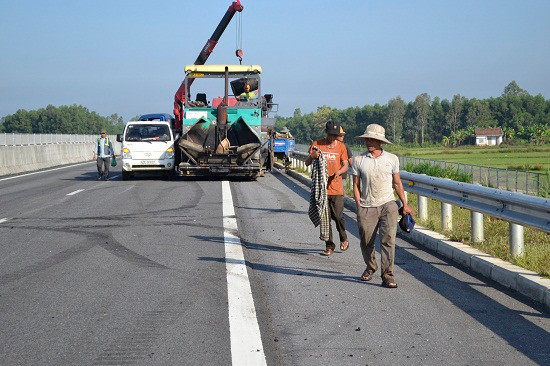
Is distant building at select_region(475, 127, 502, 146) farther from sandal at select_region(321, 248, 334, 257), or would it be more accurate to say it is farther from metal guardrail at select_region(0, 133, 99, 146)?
sandal at select_region(321, 248, 334, 257)

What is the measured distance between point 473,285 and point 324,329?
264 centimetres

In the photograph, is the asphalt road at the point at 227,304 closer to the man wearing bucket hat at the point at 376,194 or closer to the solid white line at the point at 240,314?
the solid white line at the point at 240,314

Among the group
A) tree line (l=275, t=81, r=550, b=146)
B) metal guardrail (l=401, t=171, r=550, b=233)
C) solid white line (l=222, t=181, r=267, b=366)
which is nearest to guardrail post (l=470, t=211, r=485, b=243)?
metal guardrail (l=401, t=171, r=550, b=233)

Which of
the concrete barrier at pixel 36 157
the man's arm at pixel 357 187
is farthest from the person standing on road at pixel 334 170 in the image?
the concrete barrier at pixel 36 157

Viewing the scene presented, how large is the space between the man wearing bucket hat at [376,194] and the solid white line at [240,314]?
1.43 meters

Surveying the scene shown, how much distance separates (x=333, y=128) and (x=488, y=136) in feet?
477

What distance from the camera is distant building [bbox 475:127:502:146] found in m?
149

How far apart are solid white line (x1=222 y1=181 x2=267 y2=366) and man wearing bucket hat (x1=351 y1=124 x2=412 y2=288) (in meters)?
1.43

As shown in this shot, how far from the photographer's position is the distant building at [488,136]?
14856cm

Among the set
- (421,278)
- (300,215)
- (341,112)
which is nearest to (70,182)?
(300,215)

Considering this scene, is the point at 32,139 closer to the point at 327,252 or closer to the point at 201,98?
the point at 201,98

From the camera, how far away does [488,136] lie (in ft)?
493

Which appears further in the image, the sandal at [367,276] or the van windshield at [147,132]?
the van windshield at [147,132]

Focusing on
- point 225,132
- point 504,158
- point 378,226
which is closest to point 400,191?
point 378,226
